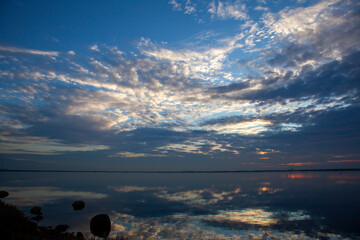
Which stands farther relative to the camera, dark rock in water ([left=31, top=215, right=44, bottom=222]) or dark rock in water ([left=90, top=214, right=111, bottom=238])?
dark rock in water ([left=31, top=215, right=44, bottom=222])

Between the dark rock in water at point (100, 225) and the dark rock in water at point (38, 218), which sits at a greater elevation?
the dark rock in water at point (100, 225)

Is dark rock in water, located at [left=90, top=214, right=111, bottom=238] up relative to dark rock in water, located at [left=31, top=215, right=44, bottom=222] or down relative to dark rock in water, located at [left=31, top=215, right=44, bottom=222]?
up

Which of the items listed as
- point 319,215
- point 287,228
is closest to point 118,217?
point 287,228

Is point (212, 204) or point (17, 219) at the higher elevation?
point (17, 219)

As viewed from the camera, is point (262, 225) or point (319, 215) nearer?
point (262, 225)

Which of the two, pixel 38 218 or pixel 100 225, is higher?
pixel 100 225

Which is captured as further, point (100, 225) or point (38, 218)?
point (38, 218)

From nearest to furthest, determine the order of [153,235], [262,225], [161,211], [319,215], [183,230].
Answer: [153,235]
[183,230]
[262,225]
[319,215]
[161,211]

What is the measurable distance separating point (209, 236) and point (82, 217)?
16.8 meters

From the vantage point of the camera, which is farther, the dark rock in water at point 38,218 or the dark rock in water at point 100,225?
the dark rock in water at point 38,218

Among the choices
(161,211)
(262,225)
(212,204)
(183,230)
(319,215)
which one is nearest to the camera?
(183,230)

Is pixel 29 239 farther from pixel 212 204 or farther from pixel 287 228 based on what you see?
pixel 212 204

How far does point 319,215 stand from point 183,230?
17.4m

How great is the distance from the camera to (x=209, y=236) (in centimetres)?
1875
